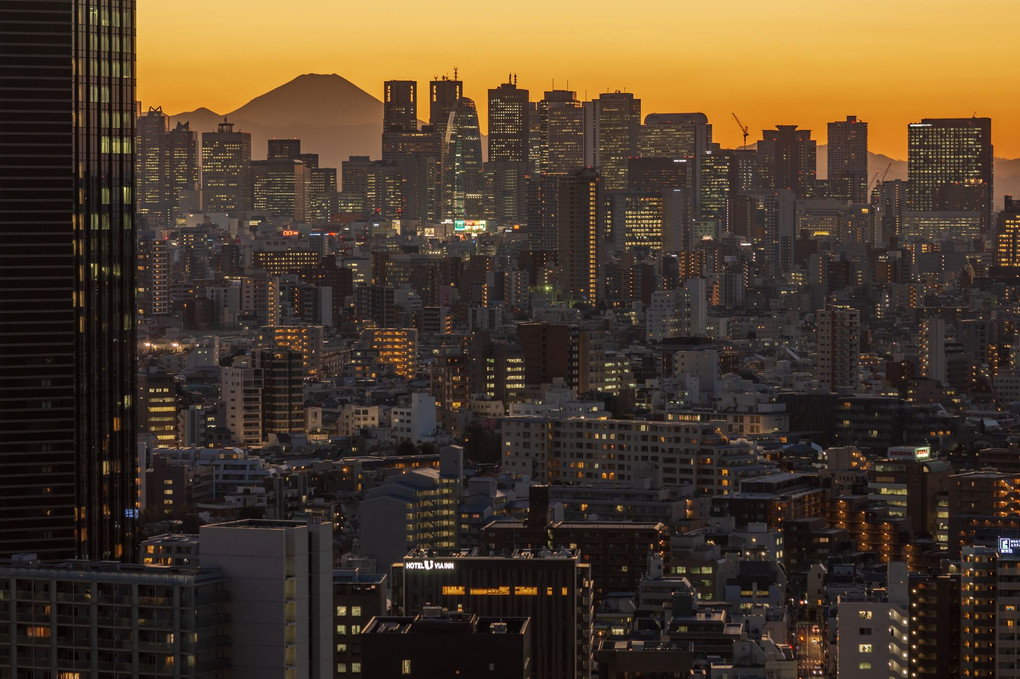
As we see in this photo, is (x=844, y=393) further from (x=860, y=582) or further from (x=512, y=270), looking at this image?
(x=512, y=270)

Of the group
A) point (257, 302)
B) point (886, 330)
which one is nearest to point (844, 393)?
point (886, 330)

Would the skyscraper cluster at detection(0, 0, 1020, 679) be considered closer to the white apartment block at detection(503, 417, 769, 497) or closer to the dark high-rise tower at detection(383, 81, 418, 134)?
the white apartment block at detection(503, 417, 769, 497)

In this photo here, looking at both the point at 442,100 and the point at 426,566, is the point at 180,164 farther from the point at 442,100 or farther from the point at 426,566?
the point at 426,566

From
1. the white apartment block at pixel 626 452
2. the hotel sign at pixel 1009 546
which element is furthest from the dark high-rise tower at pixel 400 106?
the hotel sign at pixel 1009 546

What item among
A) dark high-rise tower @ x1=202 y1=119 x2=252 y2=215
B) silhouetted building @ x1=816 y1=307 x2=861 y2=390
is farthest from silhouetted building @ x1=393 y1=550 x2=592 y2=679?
dark high-rise tower @ x1=202 y1=119 x2=252 y2=215

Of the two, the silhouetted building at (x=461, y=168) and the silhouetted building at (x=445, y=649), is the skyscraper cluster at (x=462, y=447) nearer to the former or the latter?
the silhouetted building at (x=445, y=649)

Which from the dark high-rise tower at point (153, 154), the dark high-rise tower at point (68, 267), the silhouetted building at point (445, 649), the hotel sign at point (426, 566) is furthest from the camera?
the dark high-rise tower at point (153, 154)

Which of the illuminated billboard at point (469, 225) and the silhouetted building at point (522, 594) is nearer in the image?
the silhouetted building at point (522, 594)
